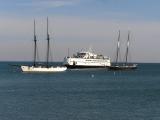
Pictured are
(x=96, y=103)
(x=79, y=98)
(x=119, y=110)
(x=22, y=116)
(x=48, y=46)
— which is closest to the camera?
(x=22, y=116)

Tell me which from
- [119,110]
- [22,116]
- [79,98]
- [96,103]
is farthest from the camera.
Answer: [79,98]

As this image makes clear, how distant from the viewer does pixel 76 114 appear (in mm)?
60344

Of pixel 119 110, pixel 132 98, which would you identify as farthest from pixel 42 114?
pixel 132 98

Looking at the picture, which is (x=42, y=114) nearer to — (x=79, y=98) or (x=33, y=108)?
(x=33, y=108)

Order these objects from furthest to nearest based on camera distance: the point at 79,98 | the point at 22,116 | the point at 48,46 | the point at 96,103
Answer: the point at 48,46, the point at 79,98, the point at 96,103, the point at 22,116

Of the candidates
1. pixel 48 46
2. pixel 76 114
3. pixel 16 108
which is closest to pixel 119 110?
pixel 76 114

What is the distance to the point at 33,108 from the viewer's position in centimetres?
6594

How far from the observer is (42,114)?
60375 mm

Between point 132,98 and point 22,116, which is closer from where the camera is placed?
point 22,116

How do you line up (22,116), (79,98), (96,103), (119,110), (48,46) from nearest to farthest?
(22,116), (119,110), (96,103), (79,98), (48,46)

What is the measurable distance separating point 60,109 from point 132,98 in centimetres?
1878

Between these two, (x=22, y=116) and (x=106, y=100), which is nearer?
(x=22, y=116)

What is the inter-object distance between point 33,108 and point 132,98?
64.8 feet

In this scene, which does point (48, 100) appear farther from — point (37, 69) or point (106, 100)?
point (37, 69)
